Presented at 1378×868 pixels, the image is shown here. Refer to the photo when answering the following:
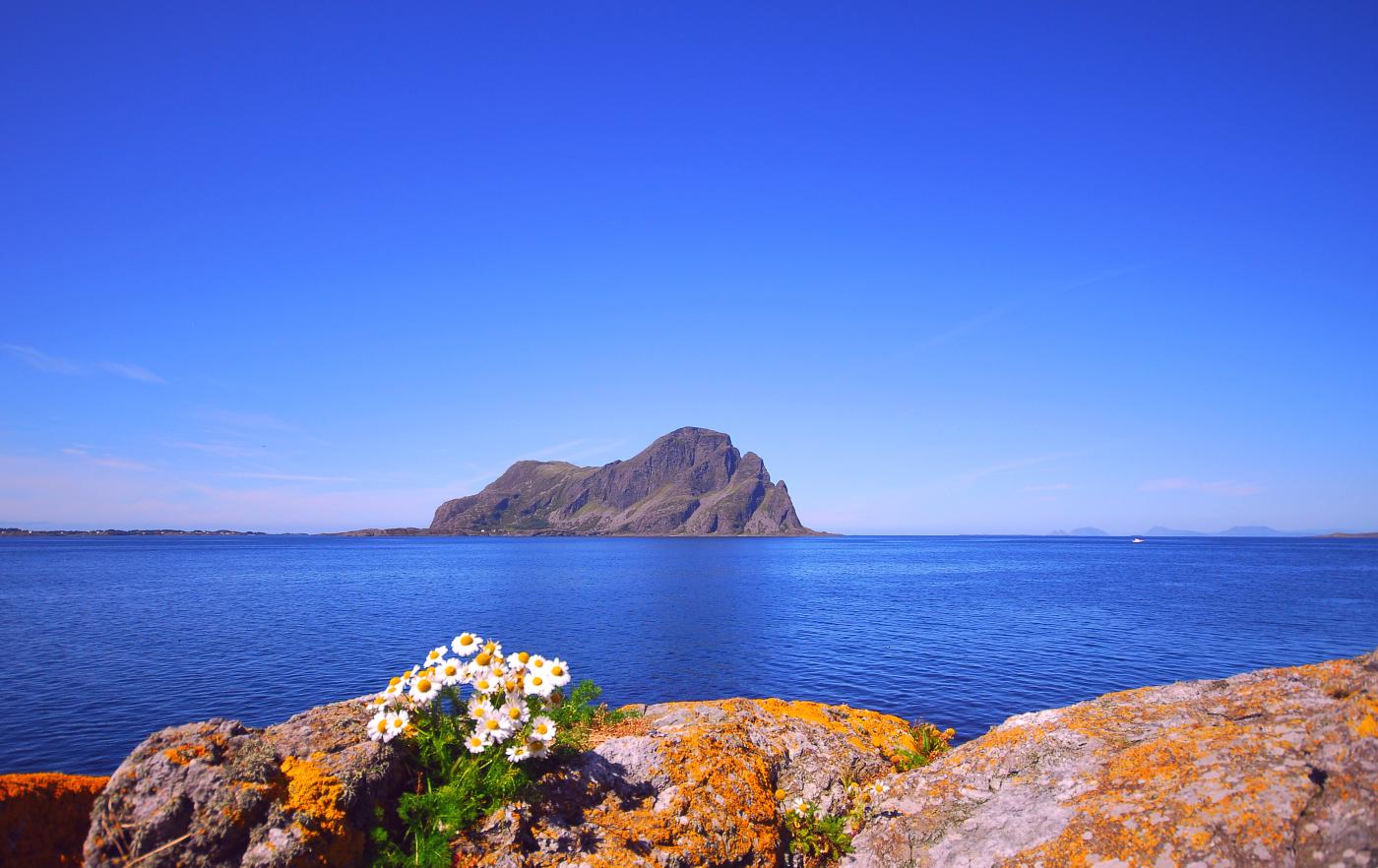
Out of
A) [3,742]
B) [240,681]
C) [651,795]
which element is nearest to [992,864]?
[651,795]

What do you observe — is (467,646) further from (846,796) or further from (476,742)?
(846,796)

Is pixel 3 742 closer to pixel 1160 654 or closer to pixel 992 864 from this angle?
pixel 992 864

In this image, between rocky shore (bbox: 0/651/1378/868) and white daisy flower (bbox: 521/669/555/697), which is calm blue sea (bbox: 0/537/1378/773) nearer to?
rocky shore (bbox: 0/651/1378/868)

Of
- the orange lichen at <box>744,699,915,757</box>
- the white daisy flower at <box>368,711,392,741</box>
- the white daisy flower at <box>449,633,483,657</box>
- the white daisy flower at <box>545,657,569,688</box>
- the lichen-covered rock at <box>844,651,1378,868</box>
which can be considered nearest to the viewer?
the lichen-covered rock at <box>844,651,1378,868</box>

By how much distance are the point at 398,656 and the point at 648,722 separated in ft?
106

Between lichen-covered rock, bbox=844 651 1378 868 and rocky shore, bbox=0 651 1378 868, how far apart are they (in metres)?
0.01

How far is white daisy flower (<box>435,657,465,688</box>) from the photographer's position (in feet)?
18.3

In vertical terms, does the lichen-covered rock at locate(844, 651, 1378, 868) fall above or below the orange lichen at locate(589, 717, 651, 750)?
above

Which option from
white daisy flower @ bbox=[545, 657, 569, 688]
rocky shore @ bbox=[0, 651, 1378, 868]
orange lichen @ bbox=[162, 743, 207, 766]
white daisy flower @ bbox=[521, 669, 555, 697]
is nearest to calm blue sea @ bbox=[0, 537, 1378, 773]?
rocky shore @ bbox=[0, 651, 1378, 868]

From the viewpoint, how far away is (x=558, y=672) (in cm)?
585

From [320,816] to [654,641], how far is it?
39.5 meters

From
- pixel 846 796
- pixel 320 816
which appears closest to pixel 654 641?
pixel 846 796

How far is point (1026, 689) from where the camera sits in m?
29.0

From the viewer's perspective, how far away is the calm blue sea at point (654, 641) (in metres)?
27.4
